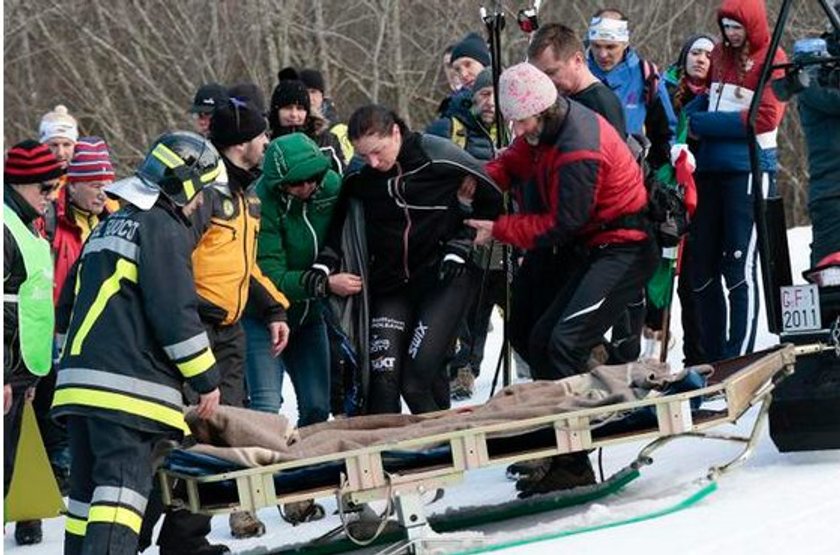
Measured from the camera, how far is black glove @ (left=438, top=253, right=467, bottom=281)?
8.88 metres

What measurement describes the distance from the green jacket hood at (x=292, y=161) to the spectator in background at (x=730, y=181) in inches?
93.1

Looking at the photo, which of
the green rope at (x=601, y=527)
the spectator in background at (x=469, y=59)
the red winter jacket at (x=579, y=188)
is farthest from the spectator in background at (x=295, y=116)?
the green rope at (x=601, y=527)

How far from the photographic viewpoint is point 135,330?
7.30m

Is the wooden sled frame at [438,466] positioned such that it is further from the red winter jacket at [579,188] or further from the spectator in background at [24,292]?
the spectator in background at [24,292]

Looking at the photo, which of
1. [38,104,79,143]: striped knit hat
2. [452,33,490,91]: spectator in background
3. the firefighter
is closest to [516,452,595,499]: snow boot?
the firefighter

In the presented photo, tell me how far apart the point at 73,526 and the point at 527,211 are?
2.57 metres

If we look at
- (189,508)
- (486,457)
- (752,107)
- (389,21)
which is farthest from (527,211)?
(389,21)

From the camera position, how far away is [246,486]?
7145mm

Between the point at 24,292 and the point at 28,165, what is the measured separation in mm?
656

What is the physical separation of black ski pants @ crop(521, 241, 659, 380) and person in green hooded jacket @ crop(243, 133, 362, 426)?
98 centimetres

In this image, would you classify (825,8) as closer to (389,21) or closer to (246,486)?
(246,486)

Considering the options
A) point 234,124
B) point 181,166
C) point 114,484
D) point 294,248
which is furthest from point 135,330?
point 294,248

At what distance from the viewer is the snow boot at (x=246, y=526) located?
8758 mm

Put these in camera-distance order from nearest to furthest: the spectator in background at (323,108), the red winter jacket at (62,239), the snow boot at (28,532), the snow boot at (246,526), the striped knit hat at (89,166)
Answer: the snow boot at (246,526), the snow boot at (28,532), the red winter jacket at (62,239), the striped knit hat at (89,166), the spectator in background at (323,108)
